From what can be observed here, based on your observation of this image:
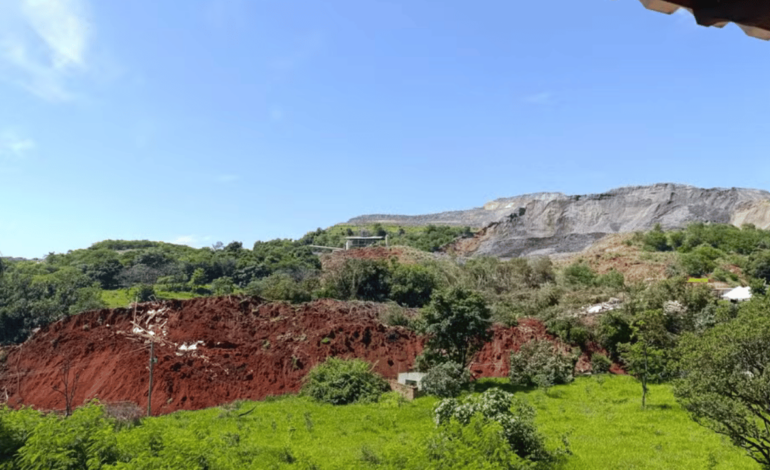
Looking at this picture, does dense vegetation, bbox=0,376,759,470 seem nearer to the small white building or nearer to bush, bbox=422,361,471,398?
bush, bbox=422,361,471,398

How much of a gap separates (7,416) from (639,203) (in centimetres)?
7933

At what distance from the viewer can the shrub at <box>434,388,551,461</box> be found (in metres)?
11.4

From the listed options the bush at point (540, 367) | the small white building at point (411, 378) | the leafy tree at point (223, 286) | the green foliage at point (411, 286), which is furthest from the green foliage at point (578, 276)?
the leafy tree at point (223, 286)

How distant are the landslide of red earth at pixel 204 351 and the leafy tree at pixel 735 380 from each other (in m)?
13.6

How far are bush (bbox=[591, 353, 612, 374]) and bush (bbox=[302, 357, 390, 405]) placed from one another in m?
9.06

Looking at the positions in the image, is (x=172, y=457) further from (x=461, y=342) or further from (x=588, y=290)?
(x=588, y=290)

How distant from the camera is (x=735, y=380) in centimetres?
896

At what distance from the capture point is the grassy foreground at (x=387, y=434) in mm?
8688

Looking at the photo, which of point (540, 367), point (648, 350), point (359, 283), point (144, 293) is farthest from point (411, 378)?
point (144, 293)

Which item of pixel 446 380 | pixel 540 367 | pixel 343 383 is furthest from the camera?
pixel 540 367

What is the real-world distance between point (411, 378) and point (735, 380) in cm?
1335

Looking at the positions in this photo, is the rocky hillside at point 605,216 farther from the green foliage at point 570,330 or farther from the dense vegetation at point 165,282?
the green foliage at point 570,330

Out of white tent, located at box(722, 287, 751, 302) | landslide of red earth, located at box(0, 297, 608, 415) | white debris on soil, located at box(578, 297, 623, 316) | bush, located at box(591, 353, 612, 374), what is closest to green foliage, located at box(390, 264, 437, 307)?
landslide of red earth, located at box(0, 297, 608, 415)

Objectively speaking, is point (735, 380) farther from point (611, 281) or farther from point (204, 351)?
point (611, 281)
